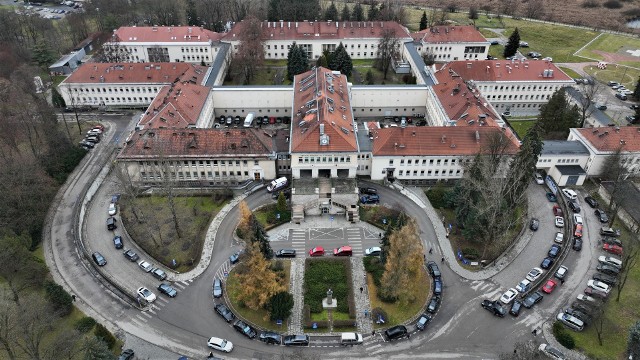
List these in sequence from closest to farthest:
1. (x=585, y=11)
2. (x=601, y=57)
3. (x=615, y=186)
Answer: (x=615, y=186)
(x=601, y=57)
(x=585, y=11)

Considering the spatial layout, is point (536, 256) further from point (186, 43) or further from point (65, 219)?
point (186, 43)

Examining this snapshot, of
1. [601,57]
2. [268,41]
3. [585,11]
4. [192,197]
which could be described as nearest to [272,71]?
[268,41]

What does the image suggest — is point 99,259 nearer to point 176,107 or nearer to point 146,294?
point 146,294

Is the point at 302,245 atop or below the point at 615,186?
below

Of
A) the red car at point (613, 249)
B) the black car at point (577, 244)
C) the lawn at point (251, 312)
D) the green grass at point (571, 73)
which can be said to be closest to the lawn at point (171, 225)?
the lawn at point (251, 312)

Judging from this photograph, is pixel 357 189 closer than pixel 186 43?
Yes

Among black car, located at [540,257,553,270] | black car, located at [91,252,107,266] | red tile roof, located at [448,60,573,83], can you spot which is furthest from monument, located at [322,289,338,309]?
red tile roof, located at [448,60,573,83]

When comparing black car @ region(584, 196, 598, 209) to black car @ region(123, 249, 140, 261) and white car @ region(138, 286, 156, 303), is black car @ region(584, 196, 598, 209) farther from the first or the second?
black car @ region(123, 249, 140, 261)
